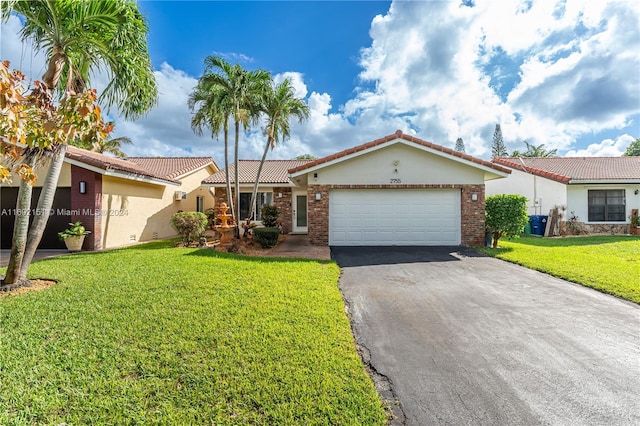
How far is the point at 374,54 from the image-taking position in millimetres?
14406

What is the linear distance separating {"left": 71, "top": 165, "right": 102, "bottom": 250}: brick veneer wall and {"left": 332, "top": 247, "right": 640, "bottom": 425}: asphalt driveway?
10170 mm

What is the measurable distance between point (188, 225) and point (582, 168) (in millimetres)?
25213

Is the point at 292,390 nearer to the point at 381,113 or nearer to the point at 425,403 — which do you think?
the point at 425,403

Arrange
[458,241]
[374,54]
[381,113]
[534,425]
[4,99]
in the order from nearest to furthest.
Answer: [4,99] < [534,425] < [458,241] < [374,54] < [381,113]

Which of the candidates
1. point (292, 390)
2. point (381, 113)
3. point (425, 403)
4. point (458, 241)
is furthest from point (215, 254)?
point (381, 113)

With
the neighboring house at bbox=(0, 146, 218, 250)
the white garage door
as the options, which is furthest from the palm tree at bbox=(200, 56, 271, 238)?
the white garage door

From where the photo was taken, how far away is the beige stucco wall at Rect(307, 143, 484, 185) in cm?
1212

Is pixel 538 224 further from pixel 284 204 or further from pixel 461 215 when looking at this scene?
pixel 284 204

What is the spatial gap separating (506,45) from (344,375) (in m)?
15.9

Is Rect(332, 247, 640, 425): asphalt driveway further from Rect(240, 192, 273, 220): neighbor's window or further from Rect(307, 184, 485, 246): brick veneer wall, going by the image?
Rect(240, 192, 273, 220): neighbor's window

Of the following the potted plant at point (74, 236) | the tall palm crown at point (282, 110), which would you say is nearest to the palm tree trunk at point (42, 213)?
the potted plant at point (74, 236)

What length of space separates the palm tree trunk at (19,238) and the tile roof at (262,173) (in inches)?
413

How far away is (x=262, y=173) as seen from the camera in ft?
64.0

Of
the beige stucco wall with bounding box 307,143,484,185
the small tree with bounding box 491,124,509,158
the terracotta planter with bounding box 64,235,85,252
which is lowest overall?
the terracotta planter with bounding box 64,235,85,252
